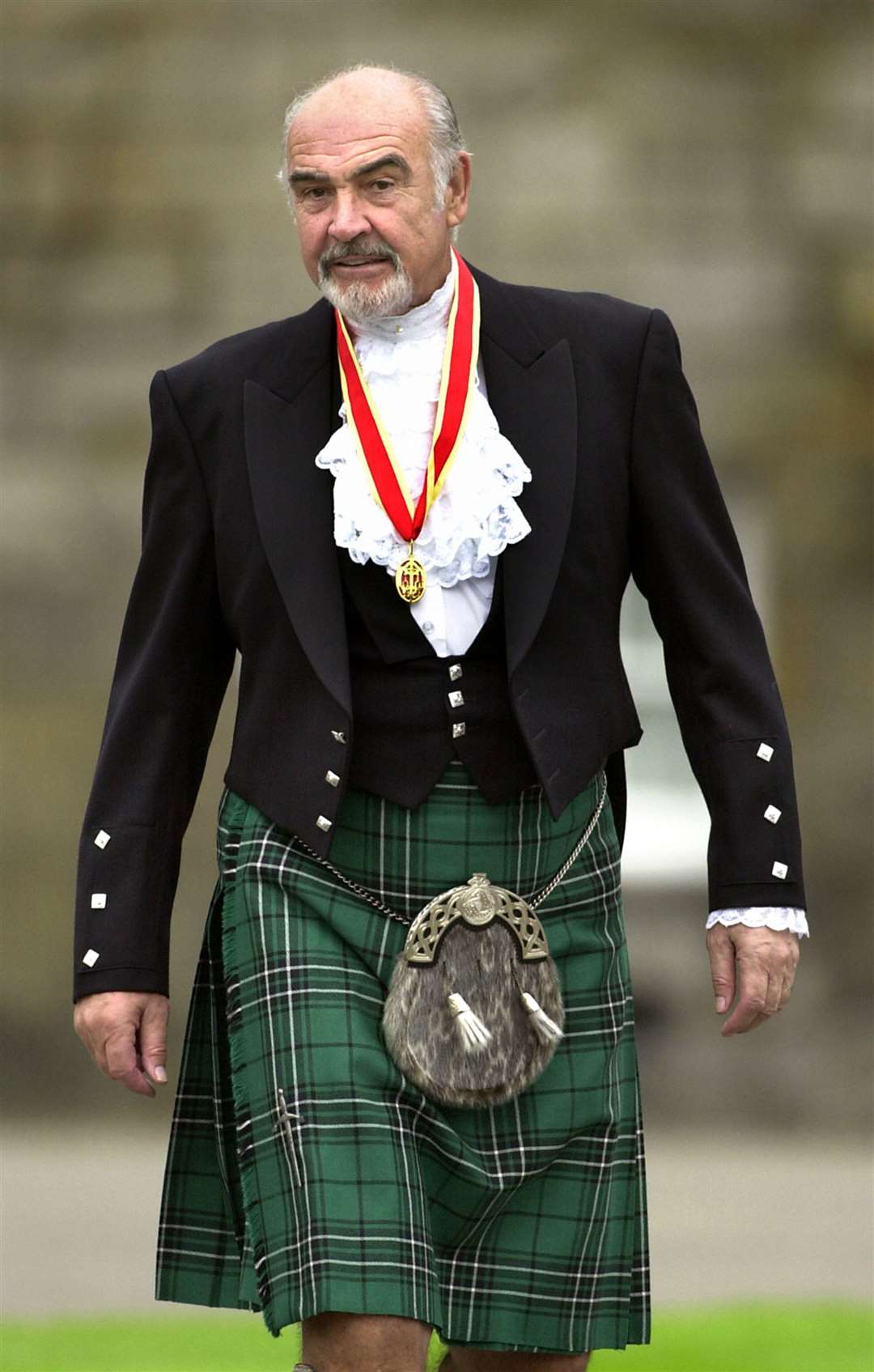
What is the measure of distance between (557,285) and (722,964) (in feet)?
14.6

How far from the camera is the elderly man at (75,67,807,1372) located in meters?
3.50

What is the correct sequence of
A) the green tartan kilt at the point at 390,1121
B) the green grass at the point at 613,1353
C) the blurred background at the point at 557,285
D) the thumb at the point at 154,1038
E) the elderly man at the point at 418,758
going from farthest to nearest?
the blurred background at the point at 557,285 → the green grass at the point at 613,1353 → the thumb at the point at 154,1038 → the elderly man at the point at 418,758 → the green tartan kilt at the point at 390,1121

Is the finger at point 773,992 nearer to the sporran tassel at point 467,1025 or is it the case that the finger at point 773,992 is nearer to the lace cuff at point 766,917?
the lace cuff at point 766,917

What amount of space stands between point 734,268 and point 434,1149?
4.91 metres

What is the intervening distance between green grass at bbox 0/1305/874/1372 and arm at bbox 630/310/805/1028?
2226mm

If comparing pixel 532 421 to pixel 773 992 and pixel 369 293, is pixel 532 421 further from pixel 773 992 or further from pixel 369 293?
pixel 773 992

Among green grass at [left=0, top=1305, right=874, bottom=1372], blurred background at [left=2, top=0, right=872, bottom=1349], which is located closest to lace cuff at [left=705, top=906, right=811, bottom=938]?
green grass at [left=0, top=1305, right=874, bottom=1372]

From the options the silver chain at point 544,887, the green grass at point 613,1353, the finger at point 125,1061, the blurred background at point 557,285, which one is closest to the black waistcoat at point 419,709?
the silver chain at point 544,887

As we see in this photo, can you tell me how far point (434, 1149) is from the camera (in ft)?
11.5

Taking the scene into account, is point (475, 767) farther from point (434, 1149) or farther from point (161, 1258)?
point (161, 1258)

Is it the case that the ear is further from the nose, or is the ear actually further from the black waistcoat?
the black waistcoat

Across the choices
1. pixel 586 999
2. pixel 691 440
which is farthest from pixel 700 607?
pixel 586 999

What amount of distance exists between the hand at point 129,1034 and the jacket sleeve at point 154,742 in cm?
2

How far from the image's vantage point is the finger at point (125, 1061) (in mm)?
3586
